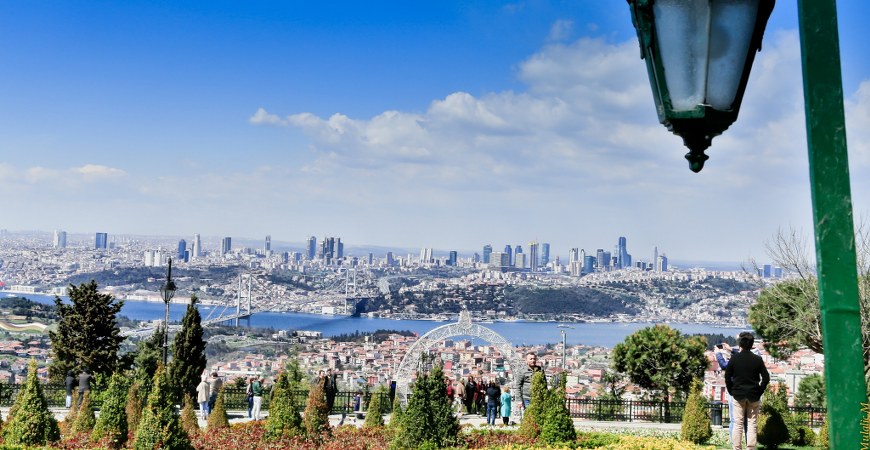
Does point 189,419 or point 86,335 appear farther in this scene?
point 86,335

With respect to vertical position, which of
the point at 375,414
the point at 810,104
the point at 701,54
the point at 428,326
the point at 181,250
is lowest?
the point at 428,326

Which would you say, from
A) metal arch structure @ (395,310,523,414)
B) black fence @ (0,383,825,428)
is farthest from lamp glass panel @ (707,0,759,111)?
black fence @ (0,383,825,428)

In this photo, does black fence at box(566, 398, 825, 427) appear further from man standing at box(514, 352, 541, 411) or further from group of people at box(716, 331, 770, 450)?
group of people at box(716, 331, 770, 450)

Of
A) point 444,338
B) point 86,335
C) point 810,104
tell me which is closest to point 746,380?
point 810,104

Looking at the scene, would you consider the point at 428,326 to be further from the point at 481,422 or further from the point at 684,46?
the point at 684,46

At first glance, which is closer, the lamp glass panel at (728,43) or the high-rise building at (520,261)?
the lamp glass panel at (728,43)

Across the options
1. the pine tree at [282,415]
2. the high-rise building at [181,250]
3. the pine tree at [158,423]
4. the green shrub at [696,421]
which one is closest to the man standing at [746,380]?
the green shrub at [696,421]

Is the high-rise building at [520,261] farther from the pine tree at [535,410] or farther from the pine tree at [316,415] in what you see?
the pine tree at [535,410]

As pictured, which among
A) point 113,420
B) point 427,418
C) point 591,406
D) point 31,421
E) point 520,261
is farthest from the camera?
point 520,261
